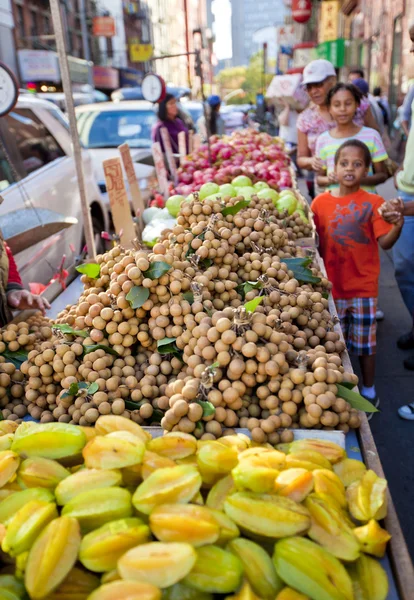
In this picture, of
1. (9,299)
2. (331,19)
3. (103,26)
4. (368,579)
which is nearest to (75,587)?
(368,579)

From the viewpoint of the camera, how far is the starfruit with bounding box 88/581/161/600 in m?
1.00

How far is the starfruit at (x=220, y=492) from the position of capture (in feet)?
4.20

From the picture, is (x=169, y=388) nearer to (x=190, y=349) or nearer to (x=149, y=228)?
(x=190, y=349)

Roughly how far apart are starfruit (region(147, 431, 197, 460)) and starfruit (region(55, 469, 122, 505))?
0.49 feet

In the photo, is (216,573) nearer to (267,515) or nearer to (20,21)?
(267,515)

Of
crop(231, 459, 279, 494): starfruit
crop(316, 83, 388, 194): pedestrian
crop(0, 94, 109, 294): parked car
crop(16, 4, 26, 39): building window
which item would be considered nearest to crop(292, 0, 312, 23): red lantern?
crop(0, 94, 109, 294): parked car

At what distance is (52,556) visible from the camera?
109 centimetres

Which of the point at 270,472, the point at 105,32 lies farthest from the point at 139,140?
the point at 105,32

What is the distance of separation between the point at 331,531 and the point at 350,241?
7.57 ft

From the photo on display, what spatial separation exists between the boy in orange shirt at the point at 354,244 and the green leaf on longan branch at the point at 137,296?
168cm

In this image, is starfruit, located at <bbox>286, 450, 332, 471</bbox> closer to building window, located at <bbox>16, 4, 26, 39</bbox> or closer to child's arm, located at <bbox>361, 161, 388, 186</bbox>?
child's arm, located at <bbox>361, 161, 388, 186</bbox>

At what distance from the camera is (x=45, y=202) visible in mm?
4945

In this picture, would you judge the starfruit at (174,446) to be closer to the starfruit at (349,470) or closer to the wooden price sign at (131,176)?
the starfruit at (349,470)

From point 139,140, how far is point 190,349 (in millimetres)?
7953
